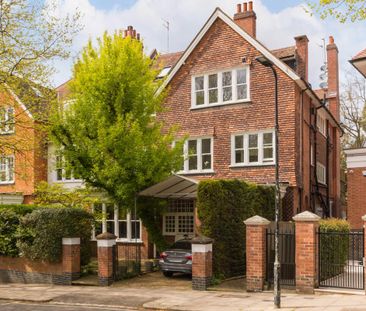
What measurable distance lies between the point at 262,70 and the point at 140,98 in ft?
22.3

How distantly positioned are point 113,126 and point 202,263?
593 cm

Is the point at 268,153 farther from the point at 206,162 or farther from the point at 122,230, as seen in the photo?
the point at 122,230

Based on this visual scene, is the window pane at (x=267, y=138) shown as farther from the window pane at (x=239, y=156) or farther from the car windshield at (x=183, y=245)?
the car windshield at (x=183, y=245)

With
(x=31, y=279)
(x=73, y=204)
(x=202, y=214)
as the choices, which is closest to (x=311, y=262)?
(x=202, y=214)

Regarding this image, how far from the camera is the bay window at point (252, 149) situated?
23.1m

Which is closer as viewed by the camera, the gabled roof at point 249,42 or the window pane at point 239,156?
the gabled roof at point 249,42

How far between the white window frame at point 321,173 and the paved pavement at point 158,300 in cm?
1344

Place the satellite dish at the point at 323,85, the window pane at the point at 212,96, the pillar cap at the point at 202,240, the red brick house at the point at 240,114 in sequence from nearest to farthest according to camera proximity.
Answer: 1. the pillar cap at the point at 202,240
2. the red brick house at the point at 240,114
3. the window pane at the point at 212,96
4. the satellite dish at the point at 323,85

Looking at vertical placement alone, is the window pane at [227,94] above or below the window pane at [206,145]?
above

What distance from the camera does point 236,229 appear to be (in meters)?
18.3

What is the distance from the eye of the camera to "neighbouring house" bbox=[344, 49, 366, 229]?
22672mm

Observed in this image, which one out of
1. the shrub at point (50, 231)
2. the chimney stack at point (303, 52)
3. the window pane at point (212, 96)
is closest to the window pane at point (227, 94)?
the window pane at point (212, 96)

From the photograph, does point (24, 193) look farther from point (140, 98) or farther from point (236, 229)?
point (236, 229)

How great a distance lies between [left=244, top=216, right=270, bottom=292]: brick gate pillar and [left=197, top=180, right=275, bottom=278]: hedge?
171 centimetres
